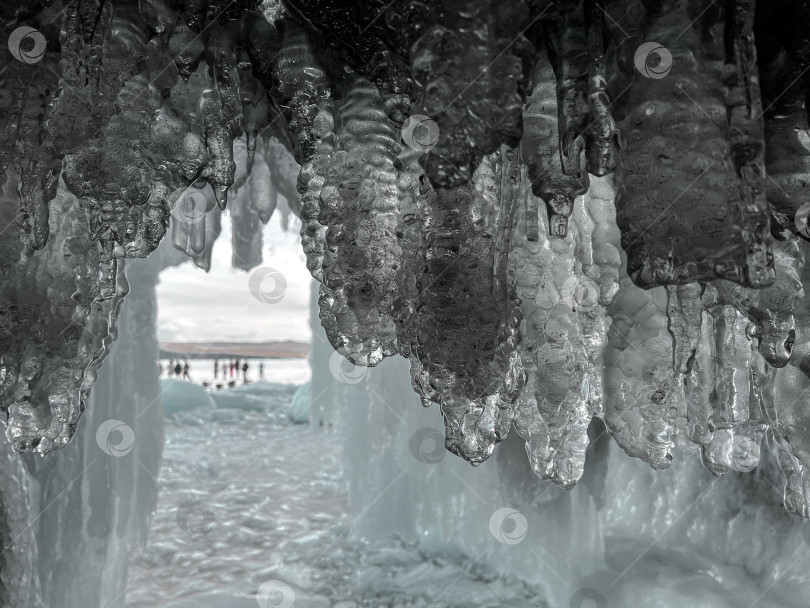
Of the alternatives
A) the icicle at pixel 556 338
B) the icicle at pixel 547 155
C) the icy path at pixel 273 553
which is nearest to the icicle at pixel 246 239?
the icy path at pixel 273 553

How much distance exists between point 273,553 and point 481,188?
4.98m

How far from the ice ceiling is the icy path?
355 cm

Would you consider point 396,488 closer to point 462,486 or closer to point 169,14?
point 462,486

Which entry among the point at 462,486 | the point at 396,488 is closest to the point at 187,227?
the point at 462,486

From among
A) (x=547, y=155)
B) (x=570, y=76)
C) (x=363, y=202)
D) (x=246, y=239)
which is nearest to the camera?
(x=570, y=76)

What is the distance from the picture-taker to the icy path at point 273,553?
430 cm

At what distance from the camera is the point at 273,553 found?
16.9 feet

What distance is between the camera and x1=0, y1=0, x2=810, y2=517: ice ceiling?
73 cm

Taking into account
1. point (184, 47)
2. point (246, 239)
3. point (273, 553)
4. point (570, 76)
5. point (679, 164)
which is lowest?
point (273, 553)

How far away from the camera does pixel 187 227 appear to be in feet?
10.0

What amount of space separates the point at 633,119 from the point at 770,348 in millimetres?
413

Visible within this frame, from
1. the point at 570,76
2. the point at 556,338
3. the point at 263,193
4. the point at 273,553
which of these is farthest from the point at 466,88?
the point at 273,553

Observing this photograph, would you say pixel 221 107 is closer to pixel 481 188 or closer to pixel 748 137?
pixel 481 188

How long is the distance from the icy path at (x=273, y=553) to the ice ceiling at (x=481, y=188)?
140 inches
